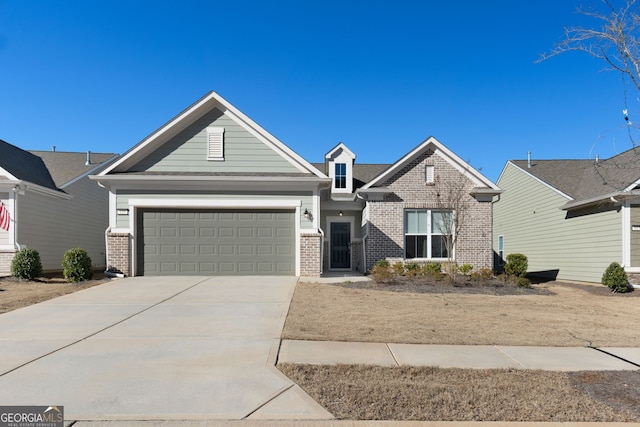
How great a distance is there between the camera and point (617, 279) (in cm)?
1389

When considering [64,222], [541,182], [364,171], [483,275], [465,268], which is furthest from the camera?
[364,171]

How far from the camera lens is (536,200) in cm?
2108

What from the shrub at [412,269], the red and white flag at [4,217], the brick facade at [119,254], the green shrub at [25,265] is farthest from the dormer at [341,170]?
the red and white flag at [4,217]

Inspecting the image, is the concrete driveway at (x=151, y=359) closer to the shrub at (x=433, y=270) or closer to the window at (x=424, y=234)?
the shrub at (x=433, y=270)

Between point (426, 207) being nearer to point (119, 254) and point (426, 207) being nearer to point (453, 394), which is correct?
point (119, 254)

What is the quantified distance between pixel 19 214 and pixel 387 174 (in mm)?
14238

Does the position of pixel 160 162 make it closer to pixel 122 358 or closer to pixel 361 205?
pixel 361 205

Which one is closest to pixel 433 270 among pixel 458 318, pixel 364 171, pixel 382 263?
pixel 382 263

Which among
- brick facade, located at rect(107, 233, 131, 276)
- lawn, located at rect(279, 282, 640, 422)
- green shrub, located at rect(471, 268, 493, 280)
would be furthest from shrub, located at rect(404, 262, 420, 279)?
brick facade, located at rect(107, 233, 131, 276)

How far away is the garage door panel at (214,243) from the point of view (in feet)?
47.4

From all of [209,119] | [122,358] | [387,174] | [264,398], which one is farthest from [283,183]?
[264,398]

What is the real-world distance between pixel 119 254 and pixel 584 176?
19.8 metres

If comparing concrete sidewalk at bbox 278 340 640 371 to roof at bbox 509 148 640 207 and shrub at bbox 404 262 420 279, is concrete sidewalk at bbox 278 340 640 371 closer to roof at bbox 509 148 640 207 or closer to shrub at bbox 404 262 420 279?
shrub at bbox 404 262 420 279

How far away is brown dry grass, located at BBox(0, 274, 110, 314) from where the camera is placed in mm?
9657
